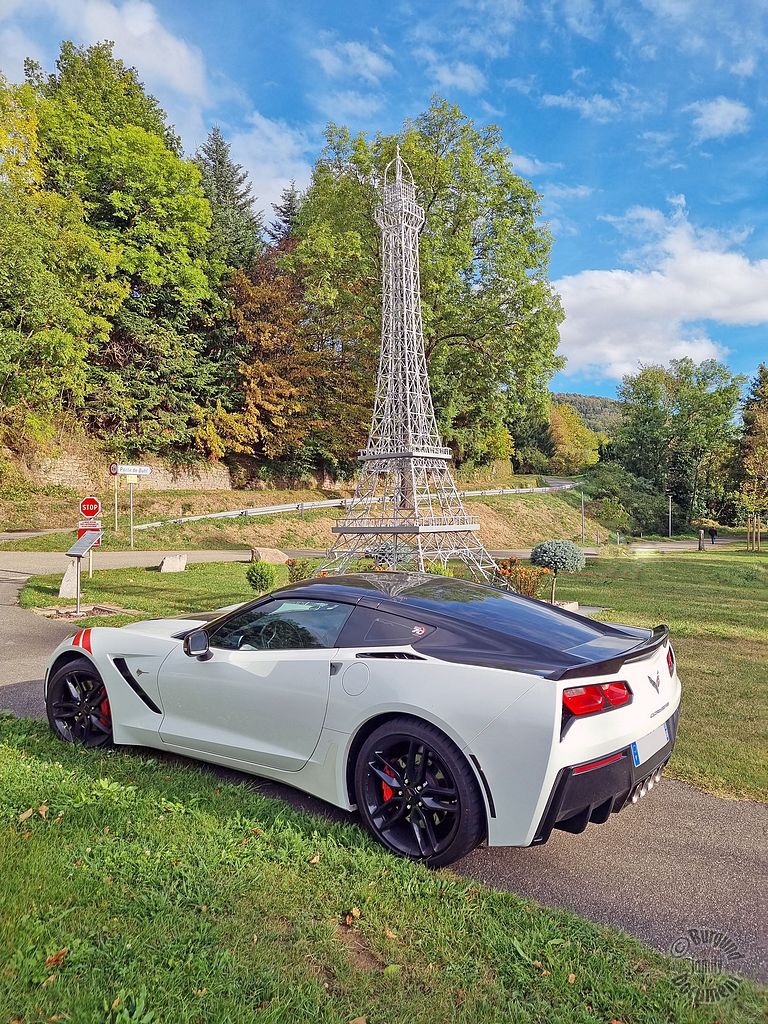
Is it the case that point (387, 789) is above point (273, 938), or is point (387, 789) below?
above

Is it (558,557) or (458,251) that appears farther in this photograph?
(458,251)

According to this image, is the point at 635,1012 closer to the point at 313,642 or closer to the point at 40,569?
the point at 313,642

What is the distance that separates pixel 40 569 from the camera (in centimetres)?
1567

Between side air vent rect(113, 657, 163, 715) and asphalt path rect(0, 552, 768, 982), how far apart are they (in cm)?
66

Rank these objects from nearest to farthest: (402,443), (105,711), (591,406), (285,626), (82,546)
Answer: (285,626)
(105,711)
(82,546)
(402,443)
(591,406)

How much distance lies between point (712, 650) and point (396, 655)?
6670mm

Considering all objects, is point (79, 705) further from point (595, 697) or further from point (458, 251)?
point (458, 251)

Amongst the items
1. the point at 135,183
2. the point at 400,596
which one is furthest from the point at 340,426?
the point at 400,596

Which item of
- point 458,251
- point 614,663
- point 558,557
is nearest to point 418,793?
point 614,663

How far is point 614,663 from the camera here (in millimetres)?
3117

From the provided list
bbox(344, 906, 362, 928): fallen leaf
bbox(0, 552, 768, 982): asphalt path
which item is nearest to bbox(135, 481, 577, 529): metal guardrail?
bbox(0, 552, 768, 982): asphalt path

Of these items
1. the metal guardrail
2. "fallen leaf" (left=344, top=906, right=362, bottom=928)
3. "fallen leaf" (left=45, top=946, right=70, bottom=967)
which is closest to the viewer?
"fallen leaf" (left=45, top=946, right=70, bottom=967)

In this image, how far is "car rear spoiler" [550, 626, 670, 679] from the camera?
294 centimetres

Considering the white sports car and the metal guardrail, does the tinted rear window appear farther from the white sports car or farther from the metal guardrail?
the metal guardrail
